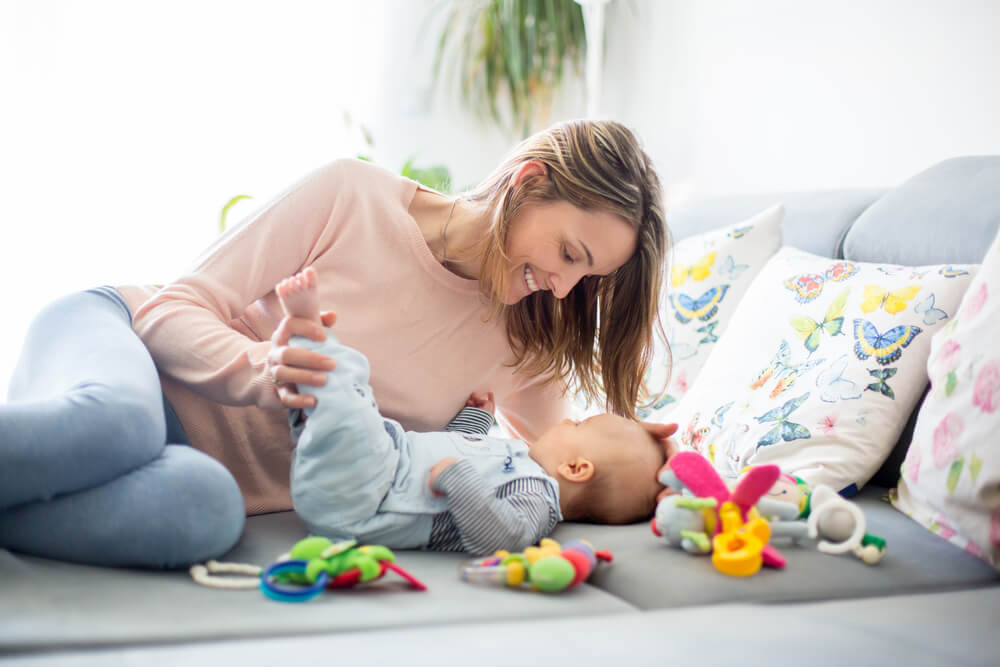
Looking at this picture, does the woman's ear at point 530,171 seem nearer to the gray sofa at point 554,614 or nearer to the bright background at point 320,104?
the gray sofa at point 554,614

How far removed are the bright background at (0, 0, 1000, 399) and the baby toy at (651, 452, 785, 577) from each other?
1.26 metres

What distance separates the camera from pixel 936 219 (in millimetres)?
1383

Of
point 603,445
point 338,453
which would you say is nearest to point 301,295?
point 338,453

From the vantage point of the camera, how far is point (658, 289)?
140 centimetres

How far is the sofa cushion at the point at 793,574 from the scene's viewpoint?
0.86 meters

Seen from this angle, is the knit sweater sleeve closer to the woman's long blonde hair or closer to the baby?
the baby

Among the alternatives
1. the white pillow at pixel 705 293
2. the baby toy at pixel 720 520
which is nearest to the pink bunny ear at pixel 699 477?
the baby toy at pixel 720 520

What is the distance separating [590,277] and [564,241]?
24 centimetres

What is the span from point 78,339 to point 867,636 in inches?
38.2

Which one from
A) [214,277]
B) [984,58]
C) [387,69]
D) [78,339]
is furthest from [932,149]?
[387,69]

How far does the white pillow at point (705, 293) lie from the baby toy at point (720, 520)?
62cm

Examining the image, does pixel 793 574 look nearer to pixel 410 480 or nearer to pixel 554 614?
pixel 554 614

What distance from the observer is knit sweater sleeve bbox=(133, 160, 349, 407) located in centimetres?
108

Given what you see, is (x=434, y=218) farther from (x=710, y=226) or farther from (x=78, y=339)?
(x=710, y=226)
